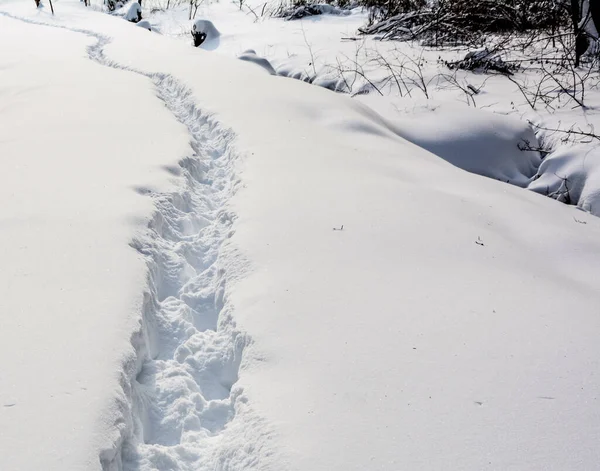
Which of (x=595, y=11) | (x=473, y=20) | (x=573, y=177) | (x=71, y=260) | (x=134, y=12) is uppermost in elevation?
(x=595, y=11)

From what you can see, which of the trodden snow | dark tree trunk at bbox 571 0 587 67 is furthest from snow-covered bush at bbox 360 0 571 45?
the trodden snow

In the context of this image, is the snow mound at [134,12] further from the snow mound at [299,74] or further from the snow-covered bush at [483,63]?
the snow-covered bush at [483,63]

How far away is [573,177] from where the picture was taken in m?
3.70

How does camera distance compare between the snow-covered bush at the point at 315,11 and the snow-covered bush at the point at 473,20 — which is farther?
the snow-covered bush at the point at 315,11

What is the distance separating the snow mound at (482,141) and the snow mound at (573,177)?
0.59ft

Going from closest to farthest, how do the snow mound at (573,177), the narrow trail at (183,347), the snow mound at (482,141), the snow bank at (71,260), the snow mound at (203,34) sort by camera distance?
the snow bank at (71,260), the narrow trail at (183,347), the snow mound at (573,177), the snow mound at (482,141), the snow mound at (203,34)

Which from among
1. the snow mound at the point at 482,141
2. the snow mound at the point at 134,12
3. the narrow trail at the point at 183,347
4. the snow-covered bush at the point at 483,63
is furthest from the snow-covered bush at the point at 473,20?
the snow mound at the point at 134,12

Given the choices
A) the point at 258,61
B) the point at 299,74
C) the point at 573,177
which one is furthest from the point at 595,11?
the point at 258,61

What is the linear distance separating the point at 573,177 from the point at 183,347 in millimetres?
3054

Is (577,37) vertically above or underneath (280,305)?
above

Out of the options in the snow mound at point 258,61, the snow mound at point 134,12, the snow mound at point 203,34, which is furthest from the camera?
the snow mound at point 134,12

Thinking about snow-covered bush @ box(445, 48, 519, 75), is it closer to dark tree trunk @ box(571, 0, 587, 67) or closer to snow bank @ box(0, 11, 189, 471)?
dark tree trunk @ box(571, 0, 587, 67)

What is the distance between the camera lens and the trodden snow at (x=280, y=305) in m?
1.44

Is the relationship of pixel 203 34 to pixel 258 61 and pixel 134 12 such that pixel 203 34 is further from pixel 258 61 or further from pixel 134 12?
pixel 134 12
